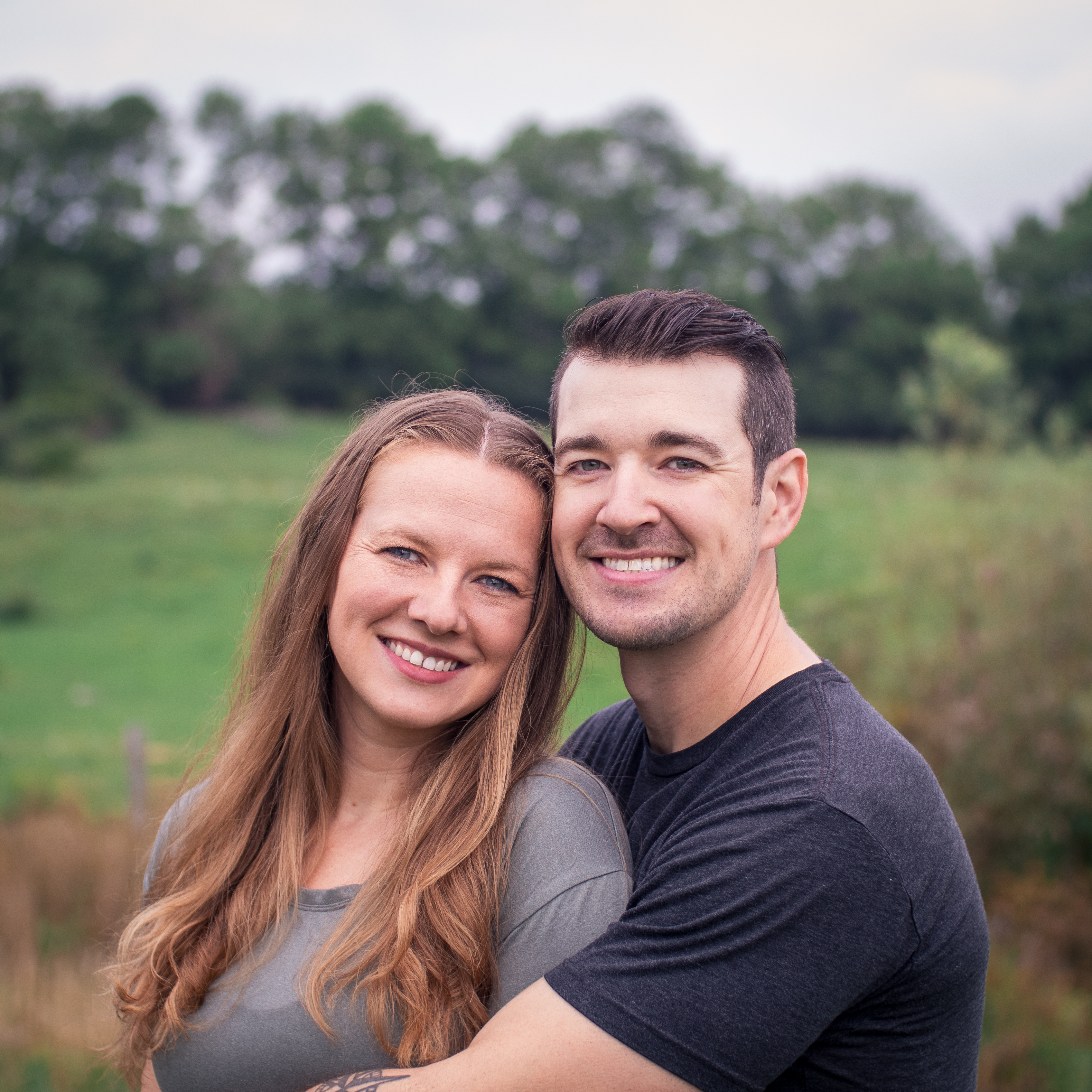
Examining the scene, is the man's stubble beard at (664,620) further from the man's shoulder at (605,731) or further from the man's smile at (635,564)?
the man's shoulder at (605,731)

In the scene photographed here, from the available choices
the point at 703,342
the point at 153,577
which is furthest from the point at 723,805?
the point at 153,577

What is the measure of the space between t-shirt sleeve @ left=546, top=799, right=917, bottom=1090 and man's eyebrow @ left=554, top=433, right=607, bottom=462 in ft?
3.30

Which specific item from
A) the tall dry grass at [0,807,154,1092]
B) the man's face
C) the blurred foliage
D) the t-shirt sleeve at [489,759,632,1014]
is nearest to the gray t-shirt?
the t-shirt sleeve at [489,759,632,1014]

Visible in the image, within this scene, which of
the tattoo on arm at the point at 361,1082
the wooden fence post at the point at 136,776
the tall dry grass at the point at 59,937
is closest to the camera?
the tattoo on arm at the point at 361,1082

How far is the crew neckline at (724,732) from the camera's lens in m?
2.44

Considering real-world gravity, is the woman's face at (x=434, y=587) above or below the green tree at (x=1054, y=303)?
below

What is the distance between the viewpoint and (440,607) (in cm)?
237

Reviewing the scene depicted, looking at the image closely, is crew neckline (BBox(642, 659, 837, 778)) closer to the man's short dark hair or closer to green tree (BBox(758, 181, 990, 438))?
the man's short dark hair

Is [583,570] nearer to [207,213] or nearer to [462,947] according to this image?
[462,947]

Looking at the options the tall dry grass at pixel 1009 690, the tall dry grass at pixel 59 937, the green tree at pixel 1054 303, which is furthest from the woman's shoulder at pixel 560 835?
the green tree at pixel 1054 303

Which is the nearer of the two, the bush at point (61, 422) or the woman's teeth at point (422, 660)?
the woman's teeth at point (422, 660)

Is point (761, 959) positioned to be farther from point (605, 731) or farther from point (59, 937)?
point (59, 937)

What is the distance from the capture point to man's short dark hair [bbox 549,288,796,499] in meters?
2.57

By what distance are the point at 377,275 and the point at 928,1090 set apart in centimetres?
5198
